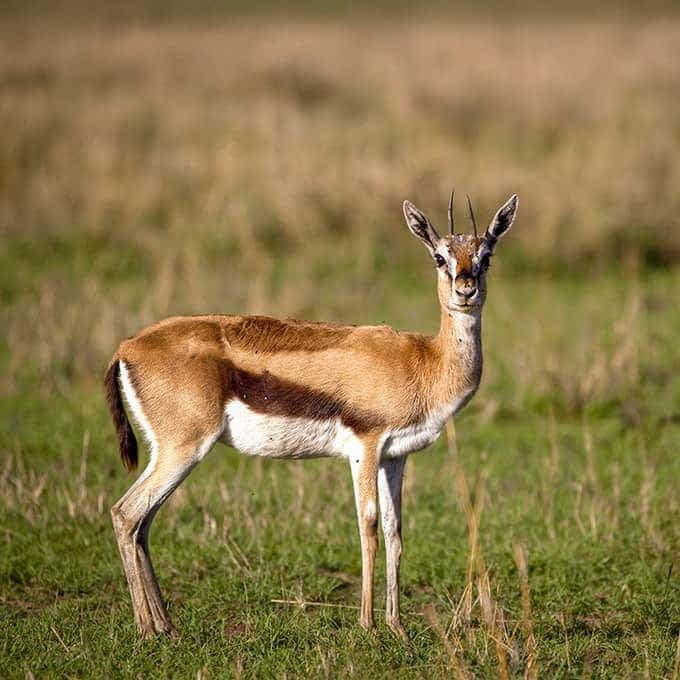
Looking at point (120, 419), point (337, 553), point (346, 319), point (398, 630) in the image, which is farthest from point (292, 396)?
point (346, 319)

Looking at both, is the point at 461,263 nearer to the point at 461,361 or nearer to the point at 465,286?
the point at 465,286

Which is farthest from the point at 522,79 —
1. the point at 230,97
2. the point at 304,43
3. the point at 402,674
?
the point at 402,674

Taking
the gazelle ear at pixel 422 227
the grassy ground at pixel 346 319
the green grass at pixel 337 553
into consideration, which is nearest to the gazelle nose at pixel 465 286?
the gazelle ear at pixel 422 227

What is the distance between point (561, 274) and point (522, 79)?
26.7 feet

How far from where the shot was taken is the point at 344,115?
18797mm

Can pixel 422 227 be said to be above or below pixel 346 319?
above

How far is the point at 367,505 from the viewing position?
16.9ft

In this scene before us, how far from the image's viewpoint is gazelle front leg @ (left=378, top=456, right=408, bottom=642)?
16.9ft

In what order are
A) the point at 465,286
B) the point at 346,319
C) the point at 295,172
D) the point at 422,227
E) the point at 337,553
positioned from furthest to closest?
the point at 295,172 < the point at 346,319 < the point at 337,553 < the point at 422,227 < the point at 465,286

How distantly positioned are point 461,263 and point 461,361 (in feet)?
1.49

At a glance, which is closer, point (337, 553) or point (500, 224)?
point (500, 224)

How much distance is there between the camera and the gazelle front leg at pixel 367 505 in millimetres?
5086

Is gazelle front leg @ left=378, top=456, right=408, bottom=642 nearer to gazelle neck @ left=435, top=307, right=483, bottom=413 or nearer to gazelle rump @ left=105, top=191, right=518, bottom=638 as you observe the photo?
gazelle rump @ left=105, top=191, right=518, bottom=638

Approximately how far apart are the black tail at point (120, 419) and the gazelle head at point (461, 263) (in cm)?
148
